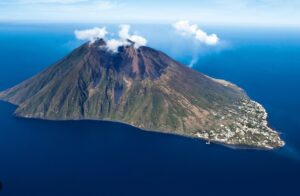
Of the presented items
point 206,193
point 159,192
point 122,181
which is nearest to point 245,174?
point 206,193

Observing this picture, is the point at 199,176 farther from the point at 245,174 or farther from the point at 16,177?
the point at 16,177

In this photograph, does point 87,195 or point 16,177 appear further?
point 16,177

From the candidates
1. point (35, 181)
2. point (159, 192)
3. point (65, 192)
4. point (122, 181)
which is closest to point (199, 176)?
point (159, 192)

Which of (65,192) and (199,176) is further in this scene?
(199,176)

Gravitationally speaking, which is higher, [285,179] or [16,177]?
[285,179]

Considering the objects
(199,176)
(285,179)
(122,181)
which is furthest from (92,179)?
(285,179)

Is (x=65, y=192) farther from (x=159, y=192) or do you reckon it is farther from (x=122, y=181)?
(x=159, y=192)

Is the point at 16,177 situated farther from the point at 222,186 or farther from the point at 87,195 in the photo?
the point at 222,186
